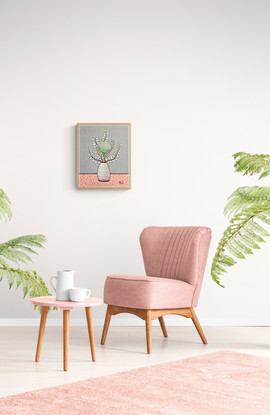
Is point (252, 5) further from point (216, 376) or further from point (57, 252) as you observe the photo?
point (216, 376)

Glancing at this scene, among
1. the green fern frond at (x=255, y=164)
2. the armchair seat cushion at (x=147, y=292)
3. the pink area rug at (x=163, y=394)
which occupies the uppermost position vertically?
the green fern frond at (x=255, y=164)

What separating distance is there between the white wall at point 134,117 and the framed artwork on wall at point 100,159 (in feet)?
0.24

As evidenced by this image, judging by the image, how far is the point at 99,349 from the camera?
3.68 meters

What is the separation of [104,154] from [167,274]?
1.24m

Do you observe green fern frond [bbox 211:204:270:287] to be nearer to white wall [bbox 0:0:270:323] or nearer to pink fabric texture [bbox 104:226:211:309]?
pink fabric texture [bbox 104:226:211:309]

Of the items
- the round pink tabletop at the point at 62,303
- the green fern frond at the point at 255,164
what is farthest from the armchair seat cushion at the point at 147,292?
the green fern frond at the point at 255,164

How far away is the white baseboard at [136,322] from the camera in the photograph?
15.5 feet

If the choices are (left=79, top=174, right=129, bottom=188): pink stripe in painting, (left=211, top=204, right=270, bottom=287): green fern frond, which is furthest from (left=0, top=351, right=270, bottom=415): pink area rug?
(left=79, top=174, right=129, bottom=188): pink stripe in painting

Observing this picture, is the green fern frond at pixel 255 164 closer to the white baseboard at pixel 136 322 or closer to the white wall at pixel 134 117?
the white wall at pixel 134 117

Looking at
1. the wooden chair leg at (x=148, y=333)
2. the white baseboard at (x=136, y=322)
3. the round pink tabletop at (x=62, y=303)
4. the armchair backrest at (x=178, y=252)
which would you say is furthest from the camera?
the white baseboard at (x=136, y=322)

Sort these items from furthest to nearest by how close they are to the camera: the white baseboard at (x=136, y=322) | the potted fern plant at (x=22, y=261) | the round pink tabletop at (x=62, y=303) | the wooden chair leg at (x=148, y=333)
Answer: the white baseboard at (x=136, y=322) → the potted fern plant at (x=22, y=261) → the wooden chair leg at (x=148, y=333) → the round pink tabletop at (x=62, y=303)

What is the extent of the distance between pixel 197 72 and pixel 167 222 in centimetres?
131

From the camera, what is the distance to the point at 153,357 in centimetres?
342

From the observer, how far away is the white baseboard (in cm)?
471
